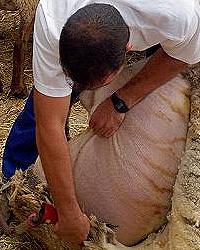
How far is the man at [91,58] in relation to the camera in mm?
2127

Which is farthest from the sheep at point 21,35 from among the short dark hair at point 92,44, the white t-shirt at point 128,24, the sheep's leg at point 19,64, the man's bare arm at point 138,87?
the short dark hair at point 92,44

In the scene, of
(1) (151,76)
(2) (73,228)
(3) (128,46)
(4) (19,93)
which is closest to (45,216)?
(2) (73,228)

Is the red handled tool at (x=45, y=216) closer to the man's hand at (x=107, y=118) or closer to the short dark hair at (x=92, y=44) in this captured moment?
the man's hand at (x=107, y=118)

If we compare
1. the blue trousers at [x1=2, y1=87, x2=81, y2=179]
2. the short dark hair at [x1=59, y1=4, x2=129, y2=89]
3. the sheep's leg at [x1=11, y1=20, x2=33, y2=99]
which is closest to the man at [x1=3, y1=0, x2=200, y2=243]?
the short dark hair at [x1=59, y1=4, x2=129, y2=89]

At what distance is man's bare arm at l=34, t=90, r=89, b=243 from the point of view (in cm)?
238

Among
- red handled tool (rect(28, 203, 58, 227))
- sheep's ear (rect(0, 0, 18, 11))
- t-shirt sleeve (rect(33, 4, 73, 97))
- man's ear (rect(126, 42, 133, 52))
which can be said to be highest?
man's ear (rect(126, 42, 133, 52))

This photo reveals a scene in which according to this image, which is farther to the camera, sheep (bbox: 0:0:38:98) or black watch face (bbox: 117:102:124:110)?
sheep (bbox: 0:0:38:98)

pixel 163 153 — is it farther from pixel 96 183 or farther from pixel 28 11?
pixel 28 11

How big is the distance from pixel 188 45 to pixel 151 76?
0.21m

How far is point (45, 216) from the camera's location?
107 inches

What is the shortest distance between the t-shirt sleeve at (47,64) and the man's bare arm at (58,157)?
3cm

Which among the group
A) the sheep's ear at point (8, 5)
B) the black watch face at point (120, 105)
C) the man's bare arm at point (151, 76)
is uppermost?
the man's bare arm at point (151, 76)

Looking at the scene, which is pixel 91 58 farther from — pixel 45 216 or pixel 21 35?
pixel 21 35

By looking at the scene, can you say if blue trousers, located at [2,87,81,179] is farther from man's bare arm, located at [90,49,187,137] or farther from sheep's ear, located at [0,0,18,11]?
sheep's ear, located at [0,0,18,11]
